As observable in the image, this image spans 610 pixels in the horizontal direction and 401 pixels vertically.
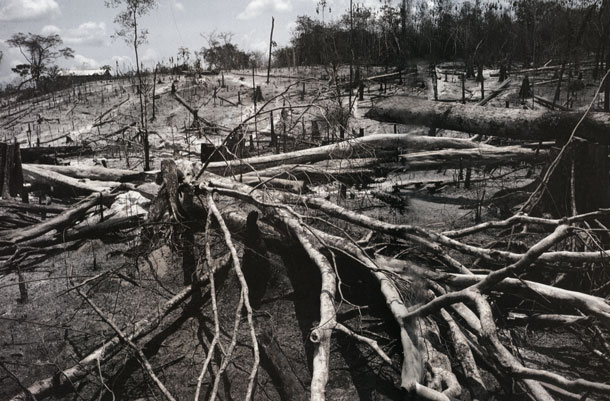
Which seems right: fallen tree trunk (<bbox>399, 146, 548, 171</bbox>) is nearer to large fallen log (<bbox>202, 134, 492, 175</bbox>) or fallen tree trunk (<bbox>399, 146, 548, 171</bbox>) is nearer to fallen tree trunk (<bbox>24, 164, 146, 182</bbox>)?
large fallen log (<bbox>202, 134, 492, 175</bbox>)

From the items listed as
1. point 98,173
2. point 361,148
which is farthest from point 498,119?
point 98,173

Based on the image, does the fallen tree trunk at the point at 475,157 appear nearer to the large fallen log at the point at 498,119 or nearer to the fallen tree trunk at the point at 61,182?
the large fallen log at the point at 498,119

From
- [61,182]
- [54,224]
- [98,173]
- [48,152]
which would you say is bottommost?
[54,224]

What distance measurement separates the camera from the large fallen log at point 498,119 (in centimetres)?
545

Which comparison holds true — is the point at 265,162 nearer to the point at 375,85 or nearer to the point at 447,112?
the point at 447,112

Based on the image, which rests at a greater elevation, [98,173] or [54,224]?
[98,173]

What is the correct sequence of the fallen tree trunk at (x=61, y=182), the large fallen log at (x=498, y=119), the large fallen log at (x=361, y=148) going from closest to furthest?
the large fallen log at (x=498, y=119), the large fallen log at (x=361, y=148), the fallen tree trunk at (x=61, y=182)

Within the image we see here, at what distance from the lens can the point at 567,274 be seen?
400cm

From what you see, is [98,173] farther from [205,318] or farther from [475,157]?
[475,157]

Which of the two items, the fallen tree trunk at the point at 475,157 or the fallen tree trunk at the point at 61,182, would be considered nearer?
the fallen tree trunk at the point at 475,157

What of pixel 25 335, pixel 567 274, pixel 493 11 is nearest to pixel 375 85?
pixel 493 11

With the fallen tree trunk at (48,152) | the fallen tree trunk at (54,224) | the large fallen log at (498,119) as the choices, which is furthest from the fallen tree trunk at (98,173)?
the large fallen log at (498,119)

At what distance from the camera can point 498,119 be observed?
6.67m

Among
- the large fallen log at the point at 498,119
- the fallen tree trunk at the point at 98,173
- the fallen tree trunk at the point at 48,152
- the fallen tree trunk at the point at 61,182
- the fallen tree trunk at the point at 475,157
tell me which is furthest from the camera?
the fallen tree trunk at the point at 48,152
